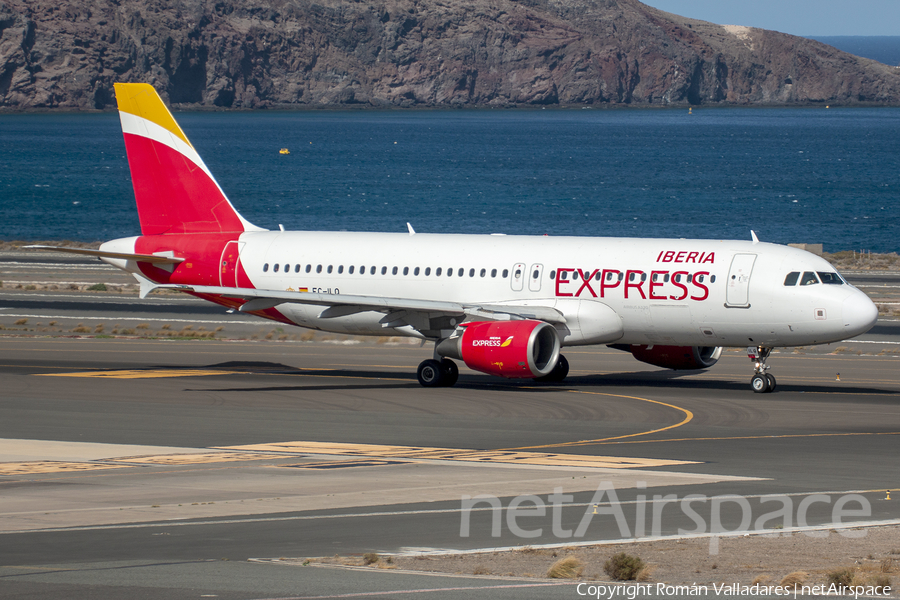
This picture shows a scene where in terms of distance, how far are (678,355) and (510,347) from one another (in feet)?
22.7

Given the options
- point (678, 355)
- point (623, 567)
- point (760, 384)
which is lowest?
point (760, 384)

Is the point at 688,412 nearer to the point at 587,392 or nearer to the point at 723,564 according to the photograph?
the point at 587,392

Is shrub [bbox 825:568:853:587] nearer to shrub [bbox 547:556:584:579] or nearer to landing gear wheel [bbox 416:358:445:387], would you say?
shrub [bbox 547:556:584:579]

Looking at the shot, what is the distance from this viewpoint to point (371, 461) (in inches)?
991

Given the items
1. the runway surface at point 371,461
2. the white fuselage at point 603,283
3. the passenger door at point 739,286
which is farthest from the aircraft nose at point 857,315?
the passenger door at point 739,286

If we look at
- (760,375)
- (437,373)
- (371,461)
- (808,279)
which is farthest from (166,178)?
(808,279)

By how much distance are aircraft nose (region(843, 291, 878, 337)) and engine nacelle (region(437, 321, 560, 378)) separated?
7992 mm

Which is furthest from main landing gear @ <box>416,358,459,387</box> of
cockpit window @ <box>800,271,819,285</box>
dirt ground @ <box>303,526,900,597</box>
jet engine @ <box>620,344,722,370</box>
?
dirt ground @ <box>303,526,900,597</box>

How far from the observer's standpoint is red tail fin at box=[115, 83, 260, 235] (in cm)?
4319

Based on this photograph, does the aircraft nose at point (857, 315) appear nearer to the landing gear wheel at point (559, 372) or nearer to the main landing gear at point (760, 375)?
the main landing gear at point (760, 375)

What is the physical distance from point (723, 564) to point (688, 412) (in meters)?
17.0

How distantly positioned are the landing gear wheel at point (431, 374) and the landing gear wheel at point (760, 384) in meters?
9.20

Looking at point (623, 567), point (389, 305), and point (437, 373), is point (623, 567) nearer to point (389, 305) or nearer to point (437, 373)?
Answer: point (389, 305)

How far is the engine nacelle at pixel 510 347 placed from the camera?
34562mm
